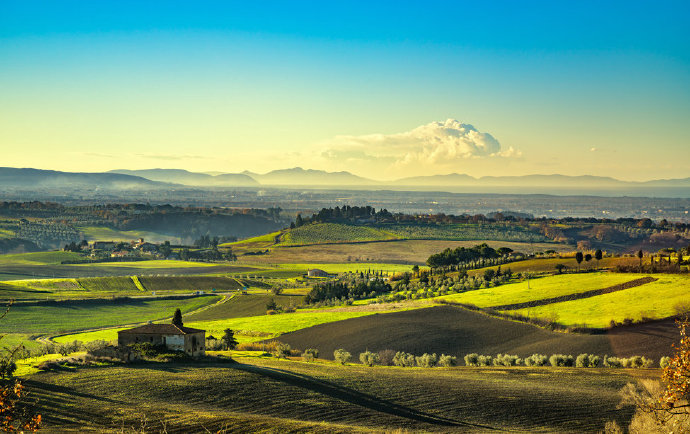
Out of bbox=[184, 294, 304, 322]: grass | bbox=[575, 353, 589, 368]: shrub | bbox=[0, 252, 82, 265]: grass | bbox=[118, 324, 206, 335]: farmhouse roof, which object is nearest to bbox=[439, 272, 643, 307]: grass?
bbox=[575, 353, 589, 368]: shrub

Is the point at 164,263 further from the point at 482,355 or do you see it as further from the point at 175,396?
the point at 175,396

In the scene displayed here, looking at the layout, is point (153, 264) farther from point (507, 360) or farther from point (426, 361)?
point (507, 360)

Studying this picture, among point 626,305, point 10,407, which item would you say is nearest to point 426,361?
point 626,305

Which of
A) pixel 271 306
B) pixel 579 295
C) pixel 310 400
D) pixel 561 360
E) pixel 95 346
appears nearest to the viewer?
pixel 310 400

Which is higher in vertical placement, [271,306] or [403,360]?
[403,360]

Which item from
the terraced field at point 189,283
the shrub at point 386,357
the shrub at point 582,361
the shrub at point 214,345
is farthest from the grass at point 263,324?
the terraced field at point 189,283

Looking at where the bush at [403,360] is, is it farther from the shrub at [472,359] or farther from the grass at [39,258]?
the grass at [39,258]

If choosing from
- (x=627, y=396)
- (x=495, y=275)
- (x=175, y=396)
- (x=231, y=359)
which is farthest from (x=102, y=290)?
(x=627, y=396)

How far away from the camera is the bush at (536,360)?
63.8 m

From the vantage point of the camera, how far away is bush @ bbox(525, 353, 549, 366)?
6384 cm

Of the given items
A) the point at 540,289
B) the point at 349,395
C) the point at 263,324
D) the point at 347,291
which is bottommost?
the point at 263,324

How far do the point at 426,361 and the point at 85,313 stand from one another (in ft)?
202

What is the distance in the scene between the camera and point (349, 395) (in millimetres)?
44719

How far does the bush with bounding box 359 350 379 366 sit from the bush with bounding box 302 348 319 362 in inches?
186
